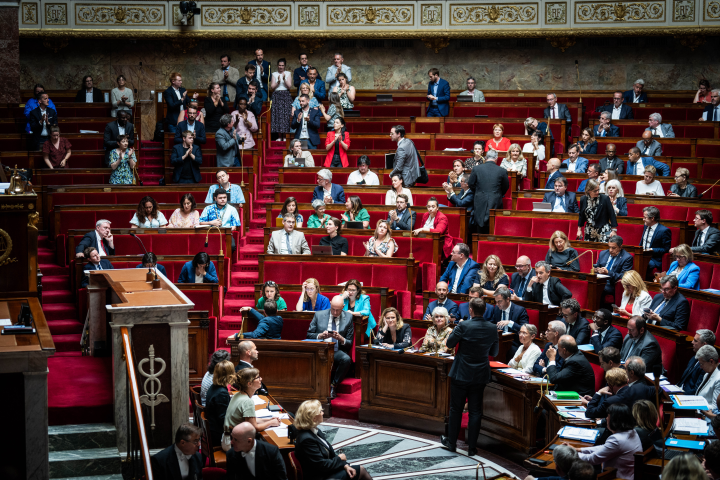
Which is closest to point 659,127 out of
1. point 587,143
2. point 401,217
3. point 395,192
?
point 587,143

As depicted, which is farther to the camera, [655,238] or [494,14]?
[494,14]

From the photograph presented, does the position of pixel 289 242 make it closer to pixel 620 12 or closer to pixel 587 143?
pixel 587 143

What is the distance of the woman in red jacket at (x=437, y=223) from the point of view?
7473 mm

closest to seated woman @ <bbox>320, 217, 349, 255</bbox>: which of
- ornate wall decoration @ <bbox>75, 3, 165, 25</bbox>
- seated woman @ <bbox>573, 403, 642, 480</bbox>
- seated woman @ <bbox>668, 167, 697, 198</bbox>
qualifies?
seated woman @ <bbox>668, 167, 697, 198</bbox>

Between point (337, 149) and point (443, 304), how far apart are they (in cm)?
346

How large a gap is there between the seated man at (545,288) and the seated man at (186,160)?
13.6 feet

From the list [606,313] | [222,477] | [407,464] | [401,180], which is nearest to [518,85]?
[401,180]

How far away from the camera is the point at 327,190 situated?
813cm

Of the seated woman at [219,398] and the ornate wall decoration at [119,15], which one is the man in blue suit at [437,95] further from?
the seated woman at [219,398]

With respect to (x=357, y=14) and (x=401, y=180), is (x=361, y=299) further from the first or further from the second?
(x=357, y=14)

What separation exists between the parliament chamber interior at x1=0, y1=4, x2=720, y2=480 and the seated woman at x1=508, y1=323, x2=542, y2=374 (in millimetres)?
25

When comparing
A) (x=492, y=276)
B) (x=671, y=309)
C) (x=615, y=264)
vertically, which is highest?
(x=615, y=264)

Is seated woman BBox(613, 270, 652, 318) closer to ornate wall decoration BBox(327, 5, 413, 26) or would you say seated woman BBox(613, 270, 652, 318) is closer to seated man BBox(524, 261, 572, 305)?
seated man BBox(524, 261, 572, 305)

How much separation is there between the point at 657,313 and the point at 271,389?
2.79 meters
